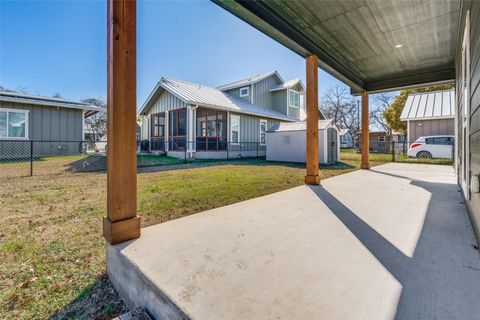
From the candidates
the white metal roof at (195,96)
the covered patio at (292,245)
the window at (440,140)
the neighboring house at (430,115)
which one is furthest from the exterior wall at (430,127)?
the covered patio at (292,245)

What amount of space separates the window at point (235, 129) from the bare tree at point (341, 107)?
2320cm

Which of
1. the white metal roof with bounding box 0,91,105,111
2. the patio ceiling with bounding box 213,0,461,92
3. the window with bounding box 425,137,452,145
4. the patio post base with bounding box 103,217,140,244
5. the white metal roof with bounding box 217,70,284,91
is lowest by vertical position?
the patio post base with bounding box 103,217,140,244

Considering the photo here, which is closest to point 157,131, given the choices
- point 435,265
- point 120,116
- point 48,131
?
point 48,131

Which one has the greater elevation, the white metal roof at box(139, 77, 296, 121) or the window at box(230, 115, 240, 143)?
the white metal roof at box(139, 77, 296, 121)

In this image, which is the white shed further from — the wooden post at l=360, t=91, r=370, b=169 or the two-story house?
the two-story house

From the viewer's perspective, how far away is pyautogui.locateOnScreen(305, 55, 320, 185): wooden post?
4.73m

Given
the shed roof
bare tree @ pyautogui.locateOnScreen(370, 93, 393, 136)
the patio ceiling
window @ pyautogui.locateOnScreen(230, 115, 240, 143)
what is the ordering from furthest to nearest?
bare tree @ pyautogui.locateOnScreen(370, 93, 393, 136) < window @ pyautogui.locateOnScreen(230, 115, 240, 143) < the shed roof < the patio ceiling

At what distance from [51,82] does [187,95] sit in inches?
786

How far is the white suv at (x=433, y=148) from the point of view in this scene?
1133cm

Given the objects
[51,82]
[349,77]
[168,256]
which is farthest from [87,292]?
[51,82]

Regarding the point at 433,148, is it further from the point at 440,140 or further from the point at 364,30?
the point at 364,30

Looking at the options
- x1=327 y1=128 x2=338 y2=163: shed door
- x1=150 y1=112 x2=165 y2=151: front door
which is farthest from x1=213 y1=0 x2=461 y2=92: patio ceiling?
x1=150 y1=112 x2=165 y2=151: front door

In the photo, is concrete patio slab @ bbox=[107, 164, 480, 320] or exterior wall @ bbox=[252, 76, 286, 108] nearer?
concrete patio slab @ bbox=[107, 164, 480, 320]

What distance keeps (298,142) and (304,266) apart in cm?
928
